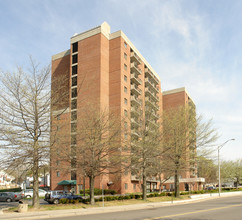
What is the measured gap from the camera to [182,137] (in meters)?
36.1

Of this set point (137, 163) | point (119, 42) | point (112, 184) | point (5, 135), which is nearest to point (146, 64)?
point (119, 42)

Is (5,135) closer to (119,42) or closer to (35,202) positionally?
(35,202)

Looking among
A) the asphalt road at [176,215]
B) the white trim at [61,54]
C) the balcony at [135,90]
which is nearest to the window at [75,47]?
the white trim at [61,54]

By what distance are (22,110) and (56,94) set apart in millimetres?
2991

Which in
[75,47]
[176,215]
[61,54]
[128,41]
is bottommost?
[176,215]

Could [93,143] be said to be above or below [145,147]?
above

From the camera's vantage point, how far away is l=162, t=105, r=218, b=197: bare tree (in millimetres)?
35188

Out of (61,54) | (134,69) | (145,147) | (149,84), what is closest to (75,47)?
→ (61,54)

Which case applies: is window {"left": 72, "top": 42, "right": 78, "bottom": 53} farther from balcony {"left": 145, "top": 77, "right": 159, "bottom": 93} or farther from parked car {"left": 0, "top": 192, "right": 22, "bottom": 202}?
parked car {"left": 0, "top": 192, "right": 22, "bottom": 202}

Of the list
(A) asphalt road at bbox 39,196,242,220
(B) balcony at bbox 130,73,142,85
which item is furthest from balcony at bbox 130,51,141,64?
(A) asphalt road at bbox 39,196,242,220

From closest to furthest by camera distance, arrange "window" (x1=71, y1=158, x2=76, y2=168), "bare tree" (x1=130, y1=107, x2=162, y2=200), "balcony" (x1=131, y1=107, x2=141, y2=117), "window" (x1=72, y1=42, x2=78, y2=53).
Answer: "window" (x1=71, y1=158, x2=76, y2=168) < "bare tree" (x1=130, y1=107, x2=162, y2=200) < "balcony" (x1=131, y1=107, x2=141, y2=117) < "window" (x1=72, y1=42, x2=78, y2=53)

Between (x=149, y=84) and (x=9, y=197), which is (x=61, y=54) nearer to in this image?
(x=149, y=84)

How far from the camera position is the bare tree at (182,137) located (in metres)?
35.2

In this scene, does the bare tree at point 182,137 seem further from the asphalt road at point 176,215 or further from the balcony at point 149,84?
the balcony at point 149,84
